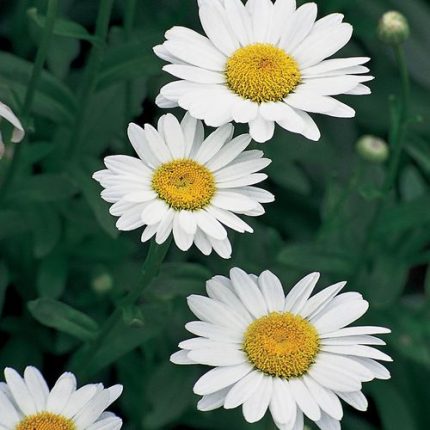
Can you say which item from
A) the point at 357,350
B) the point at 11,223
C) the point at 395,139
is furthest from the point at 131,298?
the point at 395,139

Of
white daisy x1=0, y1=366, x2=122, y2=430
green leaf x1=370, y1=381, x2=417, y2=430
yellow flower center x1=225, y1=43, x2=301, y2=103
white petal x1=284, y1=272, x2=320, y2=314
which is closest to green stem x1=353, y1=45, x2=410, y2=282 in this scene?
green leaf x1=370, y1=381, x2=417, y2=430

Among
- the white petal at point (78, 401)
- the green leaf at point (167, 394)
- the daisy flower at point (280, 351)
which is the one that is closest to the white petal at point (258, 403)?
the daisy flower at point (280, 351)

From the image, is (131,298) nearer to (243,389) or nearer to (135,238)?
(243,389)

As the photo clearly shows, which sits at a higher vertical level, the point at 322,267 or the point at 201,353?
the point at 201,353

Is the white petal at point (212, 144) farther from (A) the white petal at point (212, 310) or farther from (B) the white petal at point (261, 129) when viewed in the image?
(A) the white petal at point (212, 310)

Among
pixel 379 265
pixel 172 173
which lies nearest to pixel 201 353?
pixel 172 173

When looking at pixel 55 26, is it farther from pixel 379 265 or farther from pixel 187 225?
pixel 379 265

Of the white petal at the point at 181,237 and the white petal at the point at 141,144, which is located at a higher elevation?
the white petal at the point at 141,144
